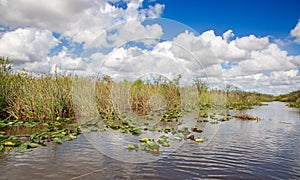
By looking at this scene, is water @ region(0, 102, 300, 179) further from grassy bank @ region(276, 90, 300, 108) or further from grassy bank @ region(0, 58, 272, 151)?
grassy bank @ region(276, 90, 300, 108)

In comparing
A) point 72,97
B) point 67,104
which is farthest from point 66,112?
point 72,97

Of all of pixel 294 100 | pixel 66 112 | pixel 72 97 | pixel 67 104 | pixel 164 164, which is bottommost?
pixel 164 164

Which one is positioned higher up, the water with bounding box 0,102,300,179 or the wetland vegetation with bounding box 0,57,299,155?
the wetland vegetation with bounding box 0,57,299,155

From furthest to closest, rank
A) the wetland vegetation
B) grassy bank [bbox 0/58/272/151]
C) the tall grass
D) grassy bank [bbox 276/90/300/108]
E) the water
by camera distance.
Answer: grassy bank [bbox 276/90/300/108], the tall grass, grassy bank [bbox 0/58/272/151], the wetland vegetation, the water

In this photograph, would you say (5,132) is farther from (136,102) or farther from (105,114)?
(136,102)

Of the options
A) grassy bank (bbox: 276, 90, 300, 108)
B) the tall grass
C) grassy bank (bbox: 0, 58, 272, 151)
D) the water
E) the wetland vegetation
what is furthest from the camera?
grassy bank (bbox: 276, 90, 300, 108)

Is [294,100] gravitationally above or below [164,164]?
above

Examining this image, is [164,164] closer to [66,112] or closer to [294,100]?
[66,112]

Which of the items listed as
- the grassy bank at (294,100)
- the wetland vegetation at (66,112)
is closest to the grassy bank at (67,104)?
the wetland vegetation at (66,112)

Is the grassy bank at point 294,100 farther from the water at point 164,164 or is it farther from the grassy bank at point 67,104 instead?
the water at point 164,164

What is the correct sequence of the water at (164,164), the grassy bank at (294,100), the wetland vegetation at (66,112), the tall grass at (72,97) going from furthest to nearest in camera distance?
the grassy bank at (294,100)
the tall grass at (72,97)
the wetland vegetation at (66,112)
the water at (164,164)

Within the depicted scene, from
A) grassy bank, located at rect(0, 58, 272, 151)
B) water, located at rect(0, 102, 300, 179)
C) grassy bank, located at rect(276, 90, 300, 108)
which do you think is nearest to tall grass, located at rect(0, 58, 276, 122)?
grassy bank, located at rect(0, 58, 272, 151)

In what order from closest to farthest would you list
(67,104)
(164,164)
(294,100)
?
(164,164)
(67,104)
(294,100)

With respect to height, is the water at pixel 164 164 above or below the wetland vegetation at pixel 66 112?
below
